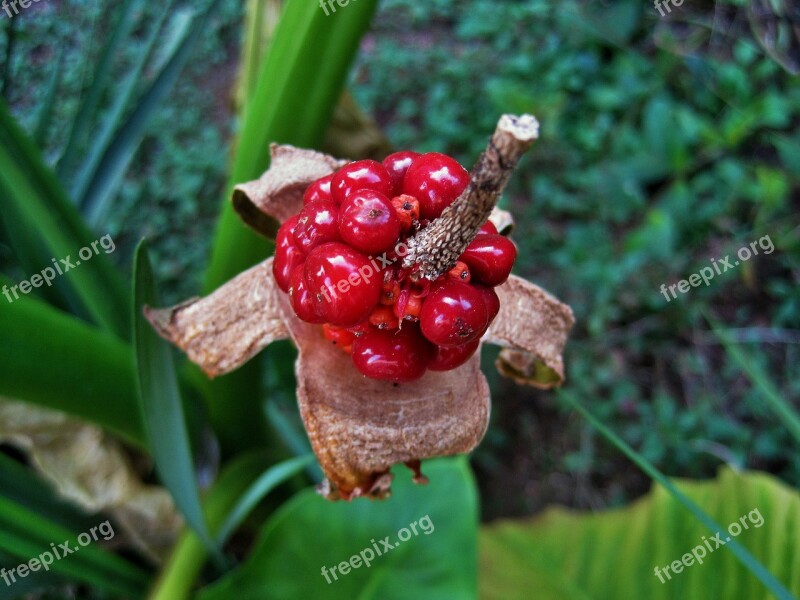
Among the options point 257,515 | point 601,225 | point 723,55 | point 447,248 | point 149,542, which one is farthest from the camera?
point 723,55

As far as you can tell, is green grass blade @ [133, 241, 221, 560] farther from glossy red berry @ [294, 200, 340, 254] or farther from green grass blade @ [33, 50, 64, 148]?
green grass blade @ [33, 50, 64, 148]

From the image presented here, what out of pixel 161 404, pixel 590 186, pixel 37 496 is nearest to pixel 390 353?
pixel 161 404

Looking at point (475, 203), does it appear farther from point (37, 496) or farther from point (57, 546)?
point (37, 496)

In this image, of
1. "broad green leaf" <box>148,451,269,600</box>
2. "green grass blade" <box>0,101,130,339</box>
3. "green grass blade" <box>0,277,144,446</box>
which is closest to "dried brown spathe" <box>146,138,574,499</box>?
"green grass blade" <box>0,277,144,446</box>

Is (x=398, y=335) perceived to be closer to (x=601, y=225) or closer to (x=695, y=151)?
(x=601, y=225)

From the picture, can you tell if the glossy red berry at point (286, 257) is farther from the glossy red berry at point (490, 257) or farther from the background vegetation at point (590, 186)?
the background vegetation at point (590, 186)

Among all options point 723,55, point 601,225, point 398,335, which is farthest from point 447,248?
point 723,55
